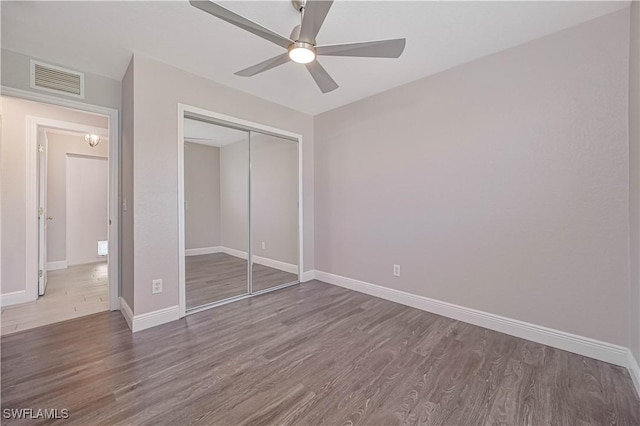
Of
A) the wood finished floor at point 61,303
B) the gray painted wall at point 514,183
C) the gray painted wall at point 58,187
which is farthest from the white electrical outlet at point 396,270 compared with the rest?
the gray painted wall at point 58,187

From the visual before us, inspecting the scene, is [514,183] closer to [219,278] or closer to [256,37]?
[256,37]

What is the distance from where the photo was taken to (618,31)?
183 cm

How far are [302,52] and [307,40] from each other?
0.09 meters

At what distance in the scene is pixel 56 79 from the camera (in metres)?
2.44

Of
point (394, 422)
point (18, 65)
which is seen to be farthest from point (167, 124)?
point (394, 422)

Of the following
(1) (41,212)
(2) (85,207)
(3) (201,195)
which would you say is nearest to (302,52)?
(3) (201,195)

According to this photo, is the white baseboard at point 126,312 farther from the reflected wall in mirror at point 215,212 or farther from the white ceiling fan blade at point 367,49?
the white ceiling fan blade at point 367,49

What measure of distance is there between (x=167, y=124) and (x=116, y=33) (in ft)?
2.48

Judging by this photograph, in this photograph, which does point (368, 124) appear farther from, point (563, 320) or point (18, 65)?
point (18, 65)

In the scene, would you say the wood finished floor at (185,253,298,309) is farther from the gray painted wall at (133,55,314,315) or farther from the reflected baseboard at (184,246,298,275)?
the gray painted wall at (133,55,314,315)

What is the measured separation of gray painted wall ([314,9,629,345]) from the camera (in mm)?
1875

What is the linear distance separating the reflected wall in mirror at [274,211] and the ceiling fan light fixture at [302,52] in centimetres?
175

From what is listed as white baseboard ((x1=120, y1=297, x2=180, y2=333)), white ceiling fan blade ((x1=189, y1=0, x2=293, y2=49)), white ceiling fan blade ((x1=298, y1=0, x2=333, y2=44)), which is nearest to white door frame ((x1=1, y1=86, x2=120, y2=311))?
white baseboard ((x1=120, y1=297, x2=180, y2=333))

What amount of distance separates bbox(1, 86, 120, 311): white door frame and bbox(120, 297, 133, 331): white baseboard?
126 millimetres
